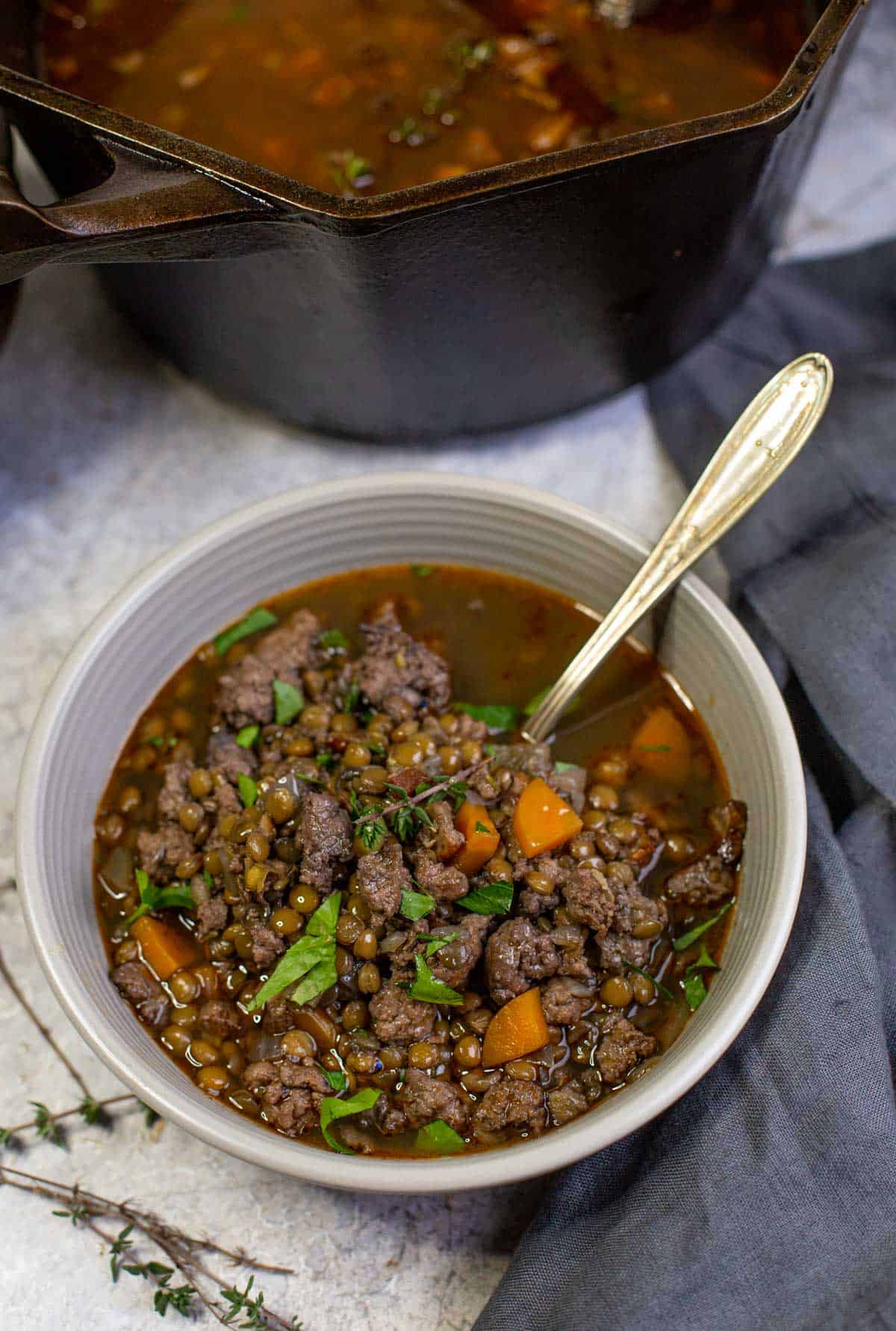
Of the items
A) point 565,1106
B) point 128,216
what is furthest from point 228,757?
point 128,216

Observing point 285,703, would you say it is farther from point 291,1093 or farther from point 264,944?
point 291,1093

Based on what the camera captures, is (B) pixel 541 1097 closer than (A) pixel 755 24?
Yes

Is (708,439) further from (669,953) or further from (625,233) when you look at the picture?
(669,953)

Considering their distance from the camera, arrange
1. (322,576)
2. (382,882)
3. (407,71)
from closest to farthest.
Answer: (382,882) → (322,576) → (407,71)

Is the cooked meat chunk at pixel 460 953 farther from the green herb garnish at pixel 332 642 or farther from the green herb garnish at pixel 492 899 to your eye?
the green herb garnish at pixel 332 642

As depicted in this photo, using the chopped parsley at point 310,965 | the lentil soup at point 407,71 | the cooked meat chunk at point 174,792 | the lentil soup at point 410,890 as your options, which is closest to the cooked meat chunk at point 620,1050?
the lentil soup at point 410,890

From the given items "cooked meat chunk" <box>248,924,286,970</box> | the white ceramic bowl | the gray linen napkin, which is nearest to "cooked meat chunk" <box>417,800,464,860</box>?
"cooked meat chunk" <box>248,924,286,970</box>

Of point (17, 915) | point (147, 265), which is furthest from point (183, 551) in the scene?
point (17, 915)

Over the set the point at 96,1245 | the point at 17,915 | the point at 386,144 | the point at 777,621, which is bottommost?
the point at 96,1245
